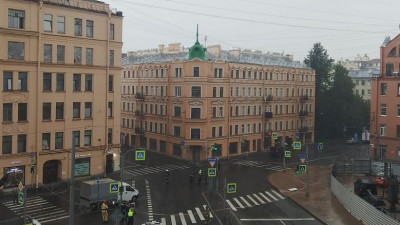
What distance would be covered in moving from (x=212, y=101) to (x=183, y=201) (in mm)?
27863

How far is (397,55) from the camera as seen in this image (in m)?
63.2

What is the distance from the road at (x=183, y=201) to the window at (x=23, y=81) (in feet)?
35.2

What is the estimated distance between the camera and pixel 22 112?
4462cm

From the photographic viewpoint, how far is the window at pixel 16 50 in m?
43.6

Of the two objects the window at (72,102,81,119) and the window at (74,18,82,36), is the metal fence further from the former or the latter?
the window at (74,18,82,36)

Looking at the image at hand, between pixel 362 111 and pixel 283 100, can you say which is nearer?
pixel 283 100

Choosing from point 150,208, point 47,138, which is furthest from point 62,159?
point 150,208

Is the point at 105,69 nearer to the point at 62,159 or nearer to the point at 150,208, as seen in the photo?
the point at 62,159

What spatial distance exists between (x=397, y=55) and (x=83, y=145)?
1829 inches

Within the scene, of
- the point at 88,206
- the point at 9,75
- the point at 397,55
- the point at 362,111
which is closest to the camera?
the point at 88,206

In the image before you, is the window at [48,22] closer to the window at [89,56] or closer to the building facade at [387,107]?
the window at [89,56]

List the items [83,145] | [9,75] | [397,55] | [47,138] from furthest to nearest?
1. [397,55]
2. [83,145]
3. [47,138]
4. [9,75]

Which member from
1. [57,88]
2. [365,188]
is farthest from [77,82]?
[365,188]

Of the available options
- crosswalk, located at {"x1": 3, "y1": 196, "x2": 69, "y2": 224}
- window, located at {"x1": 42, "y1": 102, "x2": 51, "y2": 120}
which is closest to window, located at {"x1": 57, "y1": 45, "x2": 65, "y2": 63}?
window, located at {"x1": 42, "y1": 102, "x2": 51, "y2": 120}
